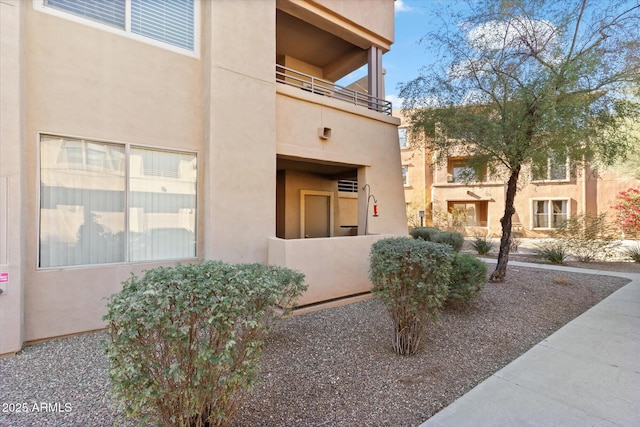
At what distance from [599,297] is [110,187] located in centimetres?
1018

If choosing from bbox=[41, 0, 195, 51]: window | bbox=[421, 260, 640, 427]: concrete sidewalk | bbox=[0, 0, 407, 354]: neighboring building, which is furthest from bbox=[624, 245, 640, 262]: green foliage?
bbox=[41, 0, 195, 51]: window

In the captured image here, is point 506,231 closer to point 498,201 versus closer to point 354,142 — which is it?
point 354,142

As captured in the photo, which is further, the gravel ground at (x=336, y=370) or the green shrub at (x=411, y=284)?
the green shrub at (x=411, y=284)

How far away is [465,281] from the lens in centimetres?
541

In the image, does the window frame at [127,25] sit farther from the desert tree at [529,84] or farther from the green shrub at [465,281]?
the green shrub at [465,281]

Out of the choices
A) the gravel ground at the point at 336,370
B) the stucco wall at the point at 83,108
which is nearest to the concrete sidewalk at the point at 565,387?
the gravel ground at the point at 336,370

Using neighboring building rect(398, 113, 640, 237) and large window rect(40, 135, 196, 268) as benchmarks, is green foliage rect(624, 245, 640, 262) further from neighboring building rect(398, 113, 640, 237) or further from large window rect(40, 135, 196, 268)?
large window rect(40, 135, 196, 268)

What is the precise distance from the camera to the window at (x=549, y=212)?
68.1ft

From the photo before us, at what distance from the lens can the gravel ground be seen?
2.73 metres

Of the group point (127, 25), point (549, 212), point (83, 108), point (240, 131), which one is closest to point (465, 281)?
point (240, 131)

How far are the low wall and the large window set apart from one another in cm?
177

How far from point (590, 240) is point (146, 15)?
1561 cm

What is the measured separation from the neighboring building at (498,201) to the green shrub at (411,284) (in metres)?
15.5

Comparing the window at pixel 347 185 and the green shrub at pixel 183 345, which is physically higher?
the window at pixel 347 185
